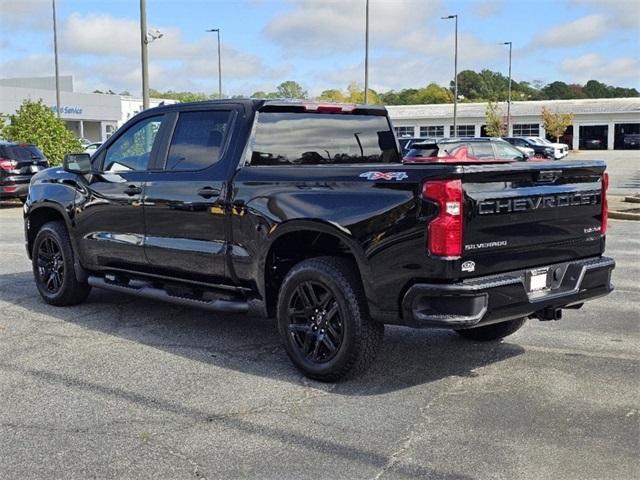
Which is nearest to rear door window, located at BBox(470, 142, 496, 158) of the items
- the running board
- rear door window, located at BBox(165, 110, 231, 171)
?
the running board

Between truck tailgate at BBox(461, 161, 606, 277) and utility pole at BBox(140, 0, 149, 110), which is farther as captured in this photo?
Answer: utility pole at BBox(140, 0, 149, 110)

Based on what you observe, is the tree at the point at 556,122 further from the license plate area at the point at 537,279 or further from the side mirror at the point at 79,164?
the license plate area at the point at 537,279

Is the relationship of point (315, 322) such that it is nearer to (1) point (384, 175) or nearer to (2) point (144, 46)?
(1) point (384, 175)

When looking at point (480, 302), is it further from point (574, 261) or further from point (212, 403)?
point (212, 403)

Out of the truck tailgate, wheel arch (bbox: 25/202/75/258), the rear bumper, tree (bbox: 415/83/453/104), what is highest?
tree (bbox: 415/83/453/104)

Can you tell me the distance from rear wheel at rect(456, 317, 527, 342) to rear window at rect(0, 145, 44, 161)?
1588cm

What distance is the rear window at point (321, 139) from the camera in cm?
575

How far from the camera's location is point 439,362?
18.1 feet

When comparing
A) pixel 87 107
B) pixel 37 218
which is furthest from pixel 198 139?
pixel 87 107

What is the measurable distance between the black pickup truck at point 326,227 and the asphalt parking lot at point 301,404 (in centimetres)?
37

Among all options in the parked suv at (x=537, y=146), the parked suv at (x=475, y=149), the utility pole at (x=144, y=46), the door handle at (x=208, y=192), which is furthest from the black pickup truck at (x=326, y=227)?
the parked suv at (x=537, y=146)

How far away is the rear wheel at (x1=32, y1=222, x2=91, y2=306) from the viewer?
725 centimetres

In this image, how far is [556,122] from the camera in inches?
2571

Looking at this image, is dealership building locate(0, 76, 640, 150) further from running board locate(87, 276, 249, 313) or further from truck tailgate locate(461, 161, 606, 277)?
truck tailgate locate(461, 161, 606, 277)
